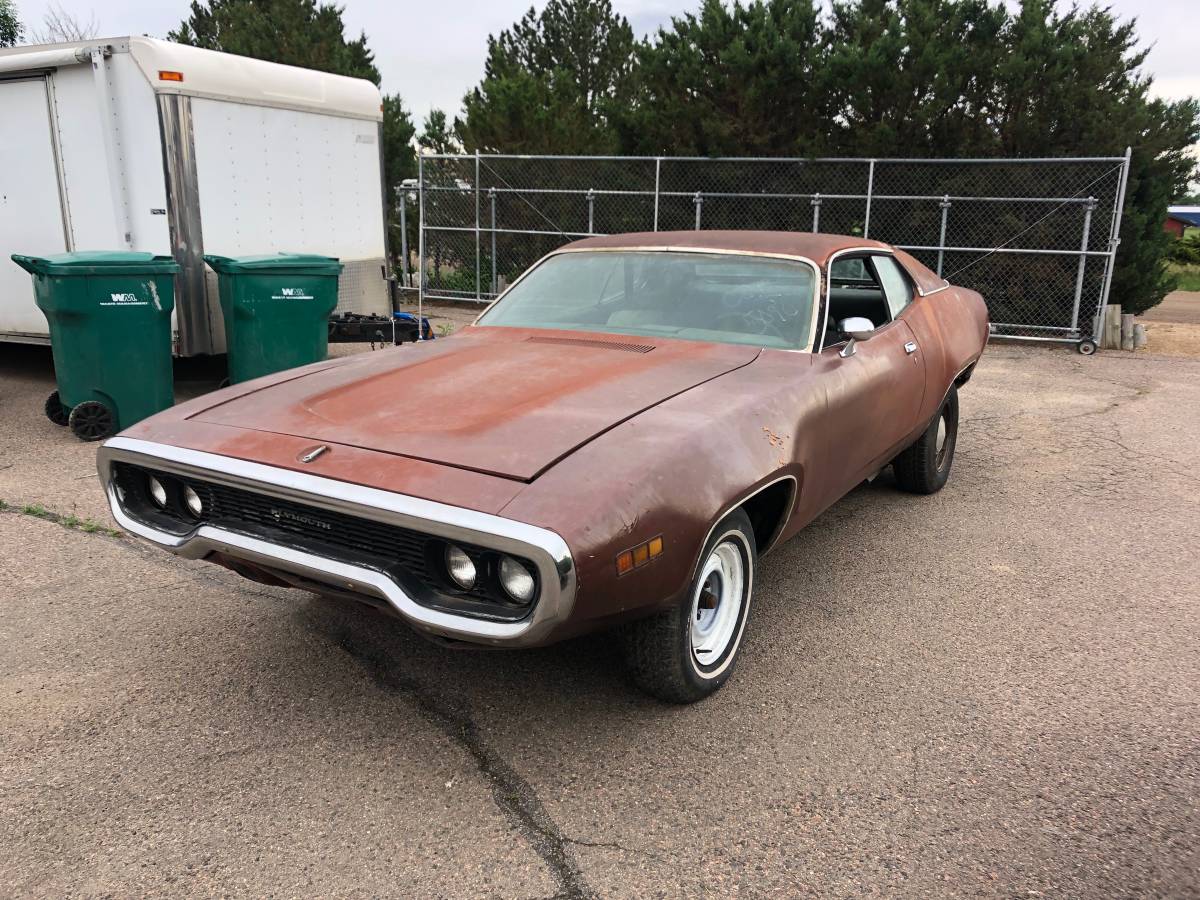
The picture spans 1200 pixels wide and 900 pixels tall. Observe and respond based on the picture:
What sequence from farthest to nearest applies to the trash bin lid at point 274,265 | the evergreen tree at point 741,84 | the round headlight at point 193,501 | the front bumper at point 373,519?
the evergreen tree at point 741,84
the trash bin lid at point 274,265
the round headlight at point 193,501
the front bumper at point 373,519

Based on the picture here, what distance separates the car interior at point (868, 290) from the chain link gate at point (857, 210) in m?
6.60

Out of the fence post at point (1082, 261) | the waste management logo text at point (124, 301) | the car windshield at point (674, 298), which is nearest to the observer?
the car windshield at point (674, 298)

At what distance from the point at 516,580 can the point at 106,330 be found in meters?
5.00

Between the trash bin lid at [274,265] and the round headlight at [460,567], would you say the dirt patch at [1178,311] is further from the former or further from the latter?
the round headlight at [460,567]

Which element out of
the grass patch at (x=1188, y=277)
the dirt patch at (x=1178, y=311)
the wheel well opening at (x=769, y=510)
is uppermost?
the wheel well opening at (x=769, y=510)

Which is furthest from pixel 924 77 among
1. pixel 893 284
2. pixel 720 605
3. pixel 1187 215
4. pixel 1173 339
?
pixel 1187 215

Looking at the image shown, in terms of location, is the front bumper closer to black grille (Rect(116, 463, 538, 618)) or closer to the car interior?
black grille (Rect(116, 463, 538, 618))

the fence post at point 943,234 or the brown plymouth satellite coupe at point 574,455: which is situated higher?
the fence post at point 943,234

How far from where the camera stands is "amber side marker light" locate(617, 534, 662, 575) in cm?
238

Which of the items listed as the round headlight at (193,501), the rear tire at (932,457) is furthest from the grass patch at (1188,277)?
the round headlight at (193,501)

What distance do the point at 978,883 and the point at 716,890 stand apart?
64 cm

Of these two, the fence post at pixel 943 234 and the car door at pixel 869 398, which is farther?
the fence post at pixel 943 234

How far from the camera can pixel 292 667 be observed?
10.7ft

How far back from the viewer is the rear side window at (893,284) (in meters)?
4.81
